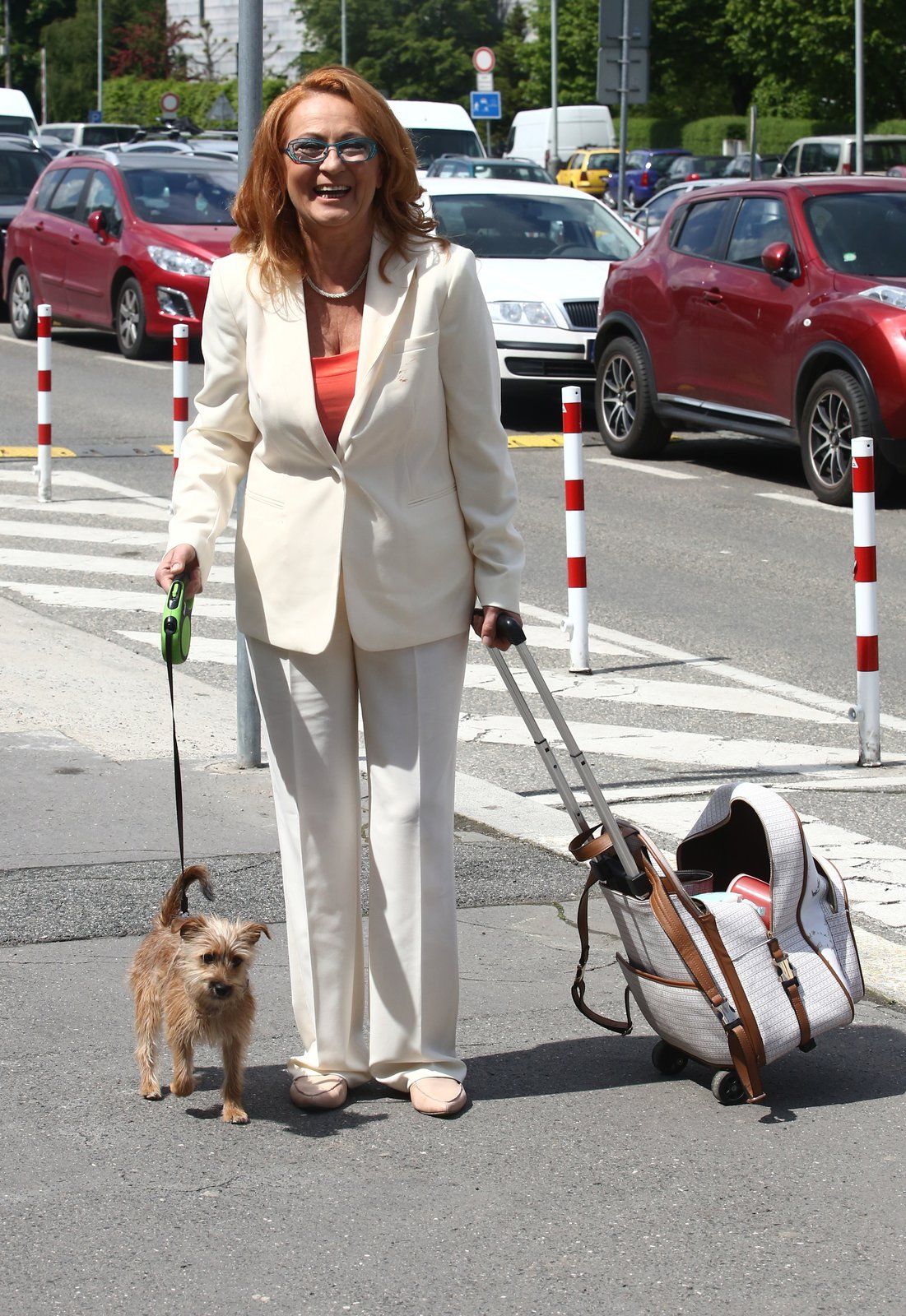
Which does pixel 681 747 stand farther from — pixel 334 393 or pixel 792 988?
pixel 334 393

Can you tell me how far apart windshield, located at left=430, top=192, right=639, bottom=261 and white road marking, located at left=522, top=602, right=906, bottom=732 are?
7.27 meters

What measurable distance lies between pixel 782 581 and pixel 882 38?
1718 inches

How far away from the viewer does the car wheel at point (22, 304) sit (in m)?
20.4

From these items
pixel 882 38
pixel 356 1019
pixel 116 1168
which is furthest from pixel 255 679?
pixel 882 38

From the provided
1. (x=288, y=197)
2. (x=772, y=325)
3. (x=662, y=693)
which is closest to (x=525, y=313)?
(x=772, y=325)

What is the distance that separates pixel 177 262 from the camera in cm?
1756

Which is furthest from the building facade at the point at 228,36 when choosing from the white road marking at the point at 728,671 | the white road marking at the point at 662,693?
the white road marking at the point at 662,693

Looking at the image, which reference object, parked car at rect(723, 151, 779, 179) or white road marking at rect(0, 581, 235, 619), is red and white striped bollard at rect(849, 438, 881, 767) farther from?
parked car at rect(723, 151, 779, 179)

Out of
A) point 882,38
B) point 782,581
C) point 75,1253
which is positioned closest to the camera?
point 75,1253

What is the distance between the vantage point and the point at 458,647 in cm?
387

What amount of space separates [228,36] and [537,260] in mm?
79673

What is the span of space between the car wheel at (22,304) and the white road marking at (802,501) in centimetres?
1027

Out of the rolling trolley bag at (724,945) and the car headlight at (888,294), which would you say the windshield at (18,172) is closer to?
the car headlight at (888,294)

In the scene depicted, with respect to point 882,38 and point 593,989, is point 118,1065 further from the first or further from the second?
point 882,38
